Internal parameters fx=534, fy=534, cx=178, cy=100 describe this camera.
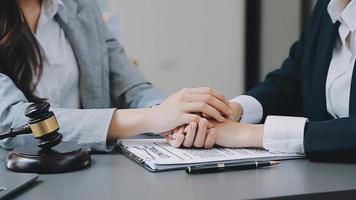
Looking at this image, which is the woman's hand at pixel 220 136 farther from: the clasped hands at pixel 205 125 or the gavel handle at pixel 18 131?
the gavel handle at pixel 18 131

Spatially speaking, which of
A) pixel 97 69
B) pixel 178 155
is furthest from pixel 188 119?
pixel 97 69

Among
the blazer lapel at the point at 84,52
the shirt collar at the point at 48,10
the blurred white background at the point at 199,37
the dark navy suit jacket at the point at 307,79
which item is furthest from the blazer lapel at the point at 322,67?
the blurred white background at the point at 199,37

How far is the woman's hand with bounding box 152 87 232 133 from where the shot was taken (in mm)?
1029

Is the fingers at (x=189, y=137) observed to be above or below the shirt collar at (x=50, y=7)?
below

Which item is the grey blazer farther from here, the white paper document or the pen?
the pen

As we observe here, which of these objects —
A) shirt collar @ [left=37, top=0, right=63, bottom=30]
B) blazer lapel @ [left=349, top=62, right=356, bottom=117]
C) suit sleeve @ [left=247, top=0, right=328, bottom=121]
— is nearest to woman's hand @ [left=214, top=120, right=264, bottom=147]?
blazer lapel @ [left=349, top=62, right=356, bottom=117]

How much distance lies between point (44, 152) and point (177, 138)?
26 centimetres

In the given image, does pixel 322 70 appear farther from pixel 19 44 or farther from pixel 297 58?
pixel 19 44

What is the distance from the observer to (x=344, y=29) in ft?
3.97

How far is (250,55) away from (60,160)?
2.27 meters

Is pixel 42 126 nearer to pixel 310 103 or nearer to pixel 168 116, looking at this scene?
pixel 168 116

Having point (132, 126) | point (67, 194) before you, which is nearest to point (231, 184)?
point (67, 194)

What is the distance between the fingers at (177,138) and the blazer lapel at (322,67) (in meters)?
0.41

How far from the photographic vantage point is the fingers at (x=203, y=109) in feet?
3.43
